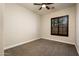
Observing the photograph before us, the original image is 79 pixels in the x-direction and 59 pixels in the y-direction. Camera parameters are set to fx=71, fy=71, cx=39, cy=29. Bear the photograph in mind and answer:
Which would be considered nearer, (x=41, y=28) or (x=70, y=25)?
(x=70, y=25)

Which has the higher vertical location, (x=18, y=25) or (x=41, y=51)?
(x=18, y=25)

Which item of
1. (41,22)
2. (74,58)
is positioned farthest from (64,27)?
(74,58)

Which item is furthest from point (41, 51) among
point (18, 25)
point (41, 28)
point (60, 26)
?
point (41, 28)

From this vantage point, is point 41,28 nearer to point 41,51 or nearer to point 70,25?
point 70,25

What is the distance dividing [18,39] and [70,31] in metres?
3.05

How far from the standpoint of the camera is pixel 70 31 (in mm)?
4234

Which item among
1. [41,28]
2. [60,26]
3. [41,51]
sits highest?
[60,26]

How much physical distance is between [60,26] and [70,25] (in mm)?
757

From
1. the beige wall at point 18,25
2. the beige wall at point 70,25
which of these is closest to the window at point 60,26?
the beige wall at point 70,25

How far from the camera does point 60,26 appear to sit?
4867 millimetres

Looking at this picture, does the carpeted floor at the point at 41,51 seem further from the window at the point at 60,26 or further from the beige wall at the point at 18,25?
the window at the point at 60,26

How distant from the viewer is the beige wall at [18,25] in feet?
10.7

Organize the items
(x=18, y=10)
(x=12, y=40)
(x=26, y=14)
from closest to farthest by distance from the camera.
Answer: (x=12, y=40), (x=18, y=10), (x=26, y=14)

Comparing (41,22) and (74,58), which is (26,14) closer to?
(41,22)
